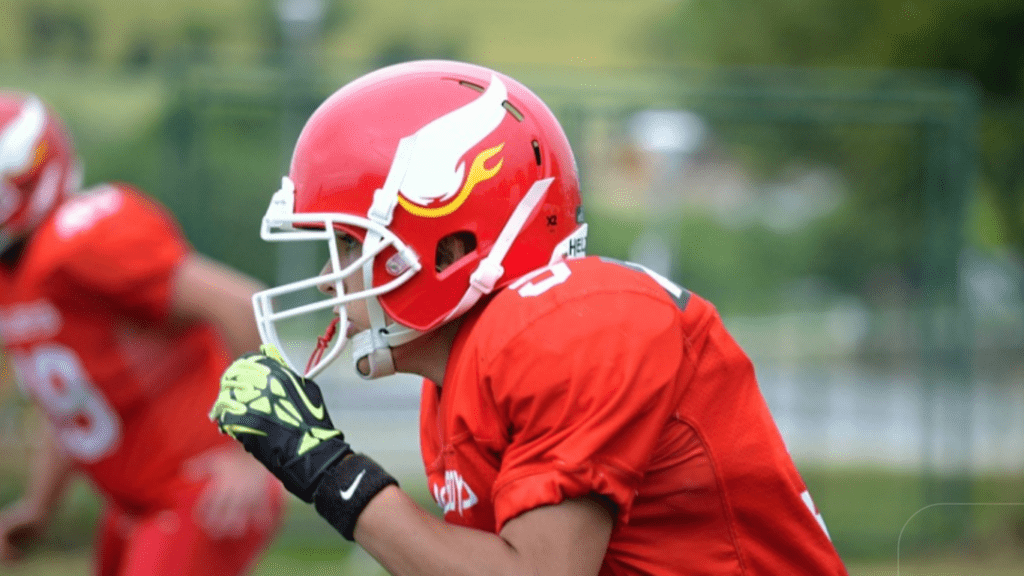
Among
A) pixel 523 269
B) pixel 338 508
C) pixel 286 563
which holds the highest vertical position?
pixel 523 269

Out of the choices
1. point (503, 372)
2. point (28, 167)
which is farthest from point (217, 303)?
point (503, 372)

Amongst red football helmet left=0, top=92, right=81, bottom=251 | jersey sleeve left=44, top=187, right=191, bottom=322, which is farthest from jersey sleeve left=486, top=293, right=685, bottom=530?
red football helmet left=0, top=92, right=81, bottom=251

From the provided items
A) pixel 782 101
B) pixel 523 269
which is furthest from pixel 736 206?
pixel 523 269

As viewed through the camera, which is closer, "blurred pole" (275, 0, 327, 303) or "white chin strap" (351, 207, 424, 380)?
"white chin strap" (351, 207, 424, 380)

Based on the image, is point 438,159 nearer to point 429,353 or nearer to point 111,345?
point 429,353

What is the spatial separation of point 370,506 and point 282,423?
8.0 inches

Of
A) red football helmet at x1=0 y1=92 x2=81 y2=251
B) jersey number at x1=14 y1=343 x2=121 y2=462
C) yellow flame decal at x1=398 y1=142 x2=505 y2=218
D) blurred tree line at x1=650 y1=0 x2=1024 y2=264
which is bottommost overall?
blurred tree line at x1=650 y1=0 x2=1024 y2=264

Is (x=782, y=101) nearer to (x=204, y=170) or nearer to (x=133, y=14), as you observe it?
(x=204, y=170)

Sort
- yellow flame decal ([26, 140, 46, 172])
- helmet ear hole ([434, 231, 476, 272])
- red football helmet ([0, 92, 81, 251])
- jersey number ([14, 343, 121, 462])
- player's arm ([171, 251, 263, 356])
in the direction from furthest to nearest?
yellow flame decal ([26, 140, 46, 172]), red football helmet ([0, 92, 81, 251]), jersey number ([14, 343, 121, 462]), player's arm ([171, 251, 263, 356]), helmet ear hole ([434, 231, 476, 272])

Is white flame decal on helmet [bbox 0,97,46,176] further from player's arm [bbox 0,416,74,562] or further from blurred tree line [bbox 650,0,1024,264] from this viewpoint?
blurred tree line [bbox 650,0,1024,264]

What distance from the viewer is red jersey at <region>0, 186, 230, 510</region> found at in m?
3.51

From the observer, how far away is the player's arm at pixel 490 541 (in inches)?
68.7

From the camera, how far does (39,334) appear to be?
3.62m

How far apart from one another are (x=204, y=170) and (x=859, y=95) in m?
4.04
